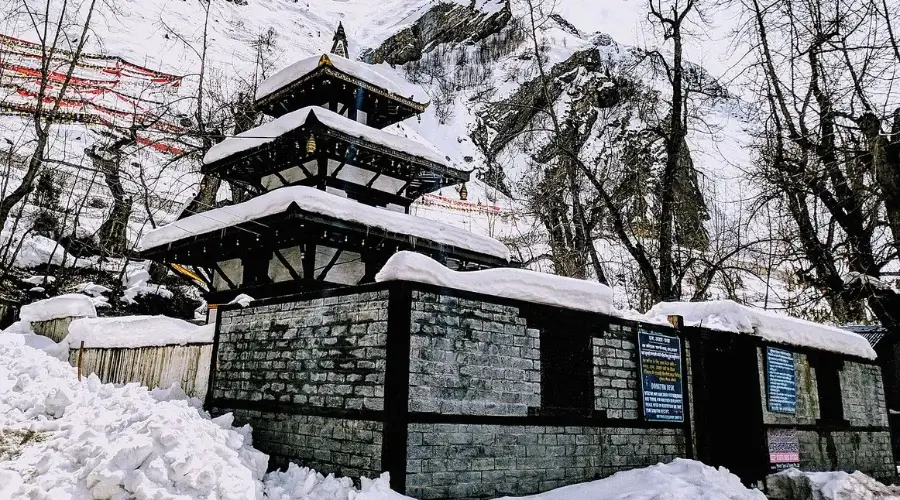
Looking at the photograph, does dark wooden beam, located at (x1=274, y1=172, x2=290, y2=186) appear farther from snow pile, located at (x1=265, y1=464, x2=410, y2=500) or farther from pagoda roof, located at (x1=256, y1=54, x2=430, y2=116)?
snow pile, located at (x1=265, y1=464, x2=410, y2=500)

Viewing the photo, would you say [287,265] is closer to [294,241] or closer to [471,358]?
[294,241]

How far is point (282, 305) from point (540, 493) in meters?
4.24

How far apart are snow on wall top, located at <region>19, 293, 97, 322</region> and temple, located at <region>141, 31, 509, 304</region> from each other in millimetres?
1830

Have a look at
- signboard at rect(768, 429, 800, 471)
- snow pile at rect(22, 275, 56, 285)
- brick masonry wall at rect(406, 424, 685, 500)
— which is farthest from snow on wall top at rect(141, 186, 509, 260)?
snow pile at rect(22, 275, 56, 285)

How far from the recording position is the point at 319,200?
37.6ft

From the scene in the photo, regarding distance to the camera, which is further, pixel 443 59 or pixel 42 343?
pixel 443 59

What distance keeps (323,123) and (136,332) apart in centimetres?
548

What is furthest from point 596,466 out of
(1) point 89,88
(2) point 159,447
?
(1) point 89,88

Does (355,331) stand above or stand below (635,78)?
below

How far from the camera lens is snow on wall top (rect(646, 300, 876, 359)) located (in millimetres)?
10117

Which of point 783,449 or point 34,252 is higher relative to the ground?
point 34,252

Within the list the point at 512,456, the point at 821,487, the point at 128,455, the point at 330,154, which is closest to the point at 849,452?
the point at 821,487

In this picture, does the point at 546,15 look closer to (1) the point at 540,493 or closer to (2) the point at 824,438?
(2) the point at 824,438

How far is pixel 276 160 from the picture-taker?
1404 centimetres
